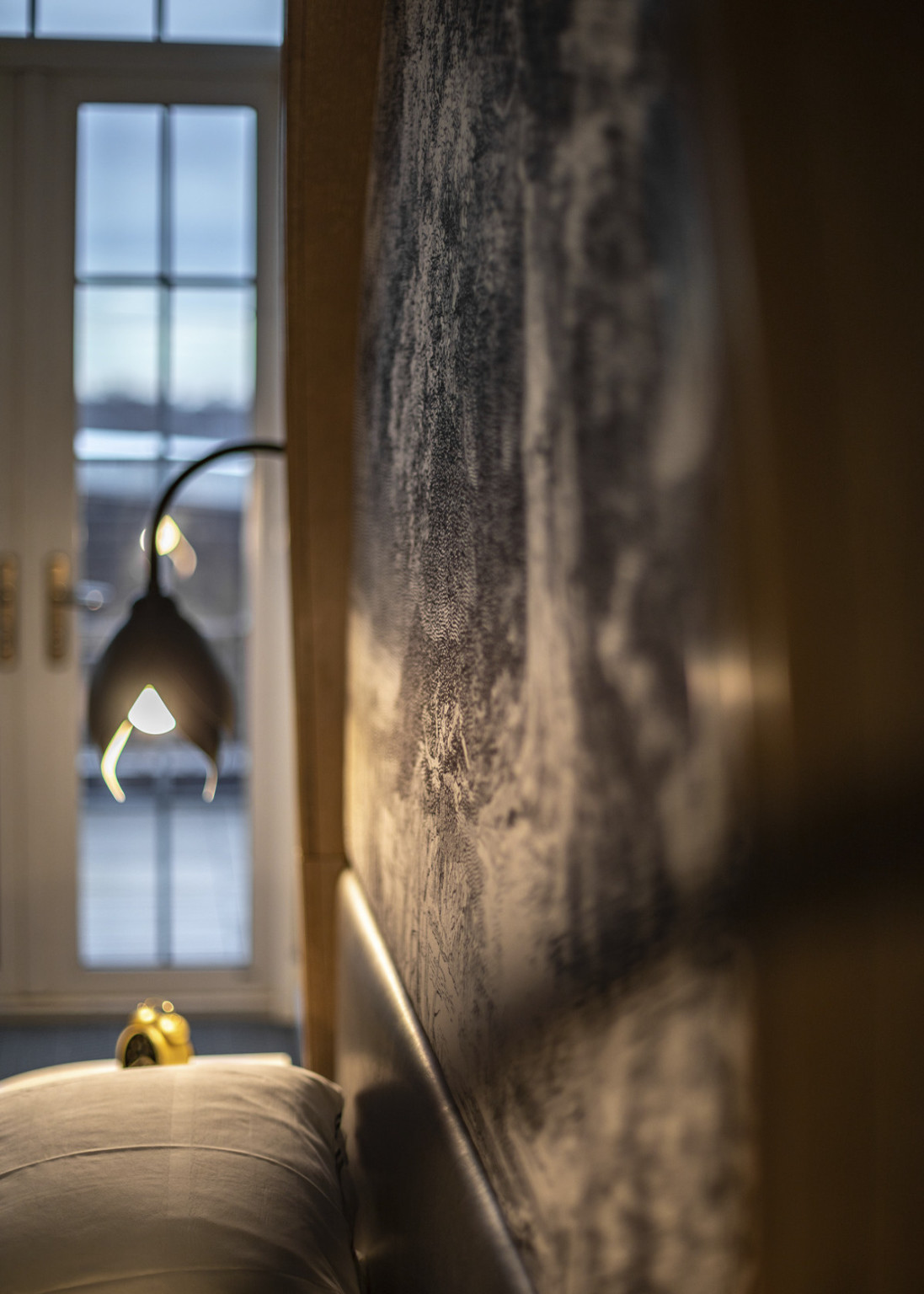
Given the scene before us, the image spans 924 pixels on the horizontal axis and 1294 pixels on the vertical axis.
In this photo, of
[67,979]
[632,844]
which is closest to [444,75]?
[632,844]

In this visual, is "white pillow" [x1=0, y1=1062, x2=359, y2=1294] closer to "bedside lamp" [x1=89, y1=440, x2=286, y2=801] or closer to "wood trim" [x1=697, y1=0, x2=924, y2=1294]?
"bedside lamp" [x1=89, y1=440, x2=286, y2=801]

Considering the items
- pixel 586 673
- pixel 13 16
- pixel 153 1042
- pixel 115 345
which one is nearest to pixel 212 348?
pixel 115 345

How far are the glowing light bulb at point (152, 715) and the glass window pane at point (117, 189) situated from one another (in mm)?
1904

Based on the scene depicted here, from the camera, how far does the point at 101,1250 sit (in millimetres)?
601

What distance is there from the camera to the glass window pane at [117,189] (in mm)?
2514

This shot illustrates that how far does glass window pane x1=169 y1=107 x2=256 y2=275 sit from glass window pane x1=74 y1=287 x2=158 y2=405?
0.53ft

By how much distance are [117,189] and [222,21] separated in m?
0.52

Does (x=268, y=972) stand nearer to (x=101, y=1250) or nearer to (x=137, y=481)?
(x=137, y=481)

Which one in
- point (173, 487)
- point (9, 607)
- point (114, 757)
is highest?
point (173, 487)

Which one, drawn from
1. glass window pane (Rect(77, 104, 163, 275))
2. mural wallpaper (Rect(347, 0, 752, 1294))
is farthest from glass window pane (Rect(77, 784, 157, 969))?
mural wallpaper (Rect(347, 0, 752, 1294))

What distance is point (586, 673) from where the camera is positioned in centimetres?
33

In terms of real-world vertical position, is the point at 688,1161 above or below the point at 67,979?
above

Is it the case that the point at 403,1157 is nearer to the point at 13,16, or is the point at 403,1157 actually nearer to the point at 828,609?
the point at 828,609

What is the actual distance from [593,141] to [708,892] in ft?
0.80
